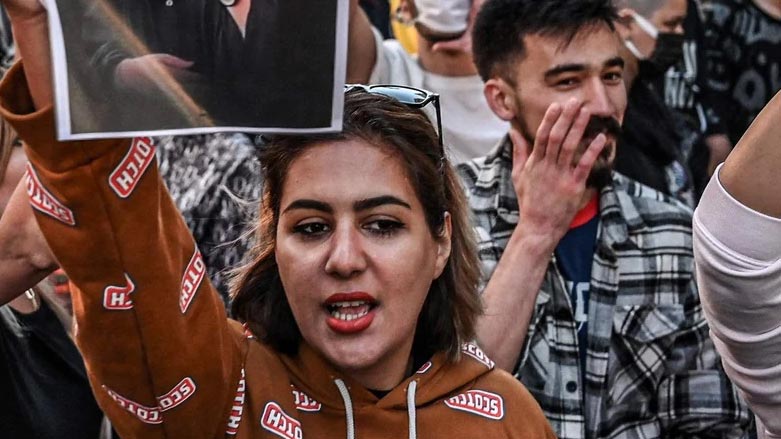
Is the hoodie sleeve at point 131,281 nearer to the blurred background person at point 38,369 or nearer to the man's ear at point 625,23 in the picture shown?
the blurred background person at point 38,369

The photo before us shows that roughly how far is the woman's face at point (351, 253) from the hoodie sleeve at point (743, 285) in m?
0.61

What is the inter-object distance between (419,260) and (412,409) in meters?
0.27

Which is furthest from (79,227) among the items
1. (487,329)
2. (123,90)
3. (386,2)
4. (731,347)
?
(386,2)

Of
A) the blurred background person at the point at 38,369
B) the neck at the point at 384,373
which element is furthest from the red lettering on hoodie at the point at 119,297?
the blurred background person at the point at 38,369

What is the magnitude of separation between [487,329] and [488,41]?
95 centimetres

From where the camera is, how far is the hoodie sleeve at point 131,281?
2.12 metres

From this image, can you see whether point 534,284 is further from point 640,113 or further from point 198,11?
point 198,11

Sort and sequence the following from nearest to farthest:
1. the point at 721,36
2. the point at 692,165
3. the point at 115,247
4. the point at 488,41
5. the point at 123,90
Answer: the point at 123,90 → the point at 115,247 → the point at 488,41 → the point at 692,165 → the point at 721,36

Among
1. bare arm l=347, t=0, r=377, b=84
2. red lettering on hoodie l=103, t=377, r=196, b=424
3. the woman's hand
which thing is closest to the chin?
red lettering on hoodie l=103, t=377, r=196, b=424

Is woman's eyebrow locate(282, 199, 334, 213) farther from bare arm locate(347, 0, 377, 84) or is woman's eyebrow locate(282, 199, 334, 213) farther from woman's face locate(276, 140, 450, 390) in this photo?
bare arm locate(347, 0, 377, 84)

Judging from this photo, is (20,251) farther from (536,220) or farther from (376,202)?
(536,220)

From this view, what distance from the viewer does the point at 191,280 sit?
239cm

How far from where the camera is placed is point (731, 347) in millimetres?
2340

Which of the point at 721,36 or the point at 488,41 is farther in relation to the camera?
the point at 721,36
